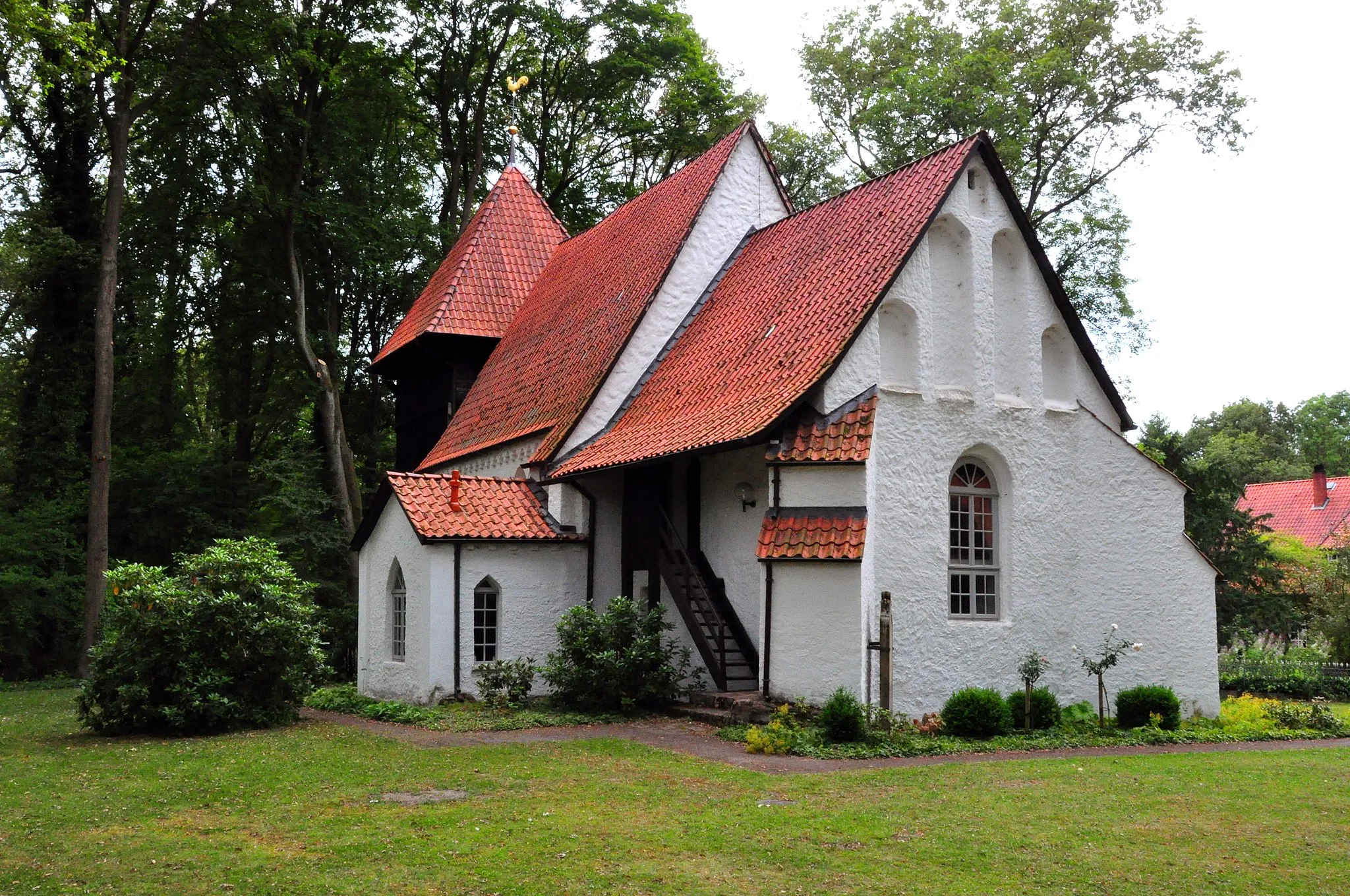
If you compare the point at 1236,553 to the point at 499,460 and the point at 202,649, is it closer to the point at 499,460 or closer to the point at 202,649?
the point at 499,460

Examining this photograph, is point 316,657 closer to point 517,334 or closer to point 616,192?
point 517,334

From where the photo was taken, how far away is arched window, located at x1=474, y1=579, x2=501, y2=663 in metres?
17.7

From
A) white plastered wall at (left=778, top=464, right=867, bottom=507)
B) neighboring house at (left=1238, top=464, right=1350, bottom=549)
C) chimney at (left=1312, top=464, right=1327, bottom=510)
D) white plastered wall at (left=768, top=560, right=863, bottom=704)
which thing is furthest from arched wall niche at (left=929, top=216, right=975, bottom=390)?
chimney at (left=1312, top=464, right=1327, bottom=510)

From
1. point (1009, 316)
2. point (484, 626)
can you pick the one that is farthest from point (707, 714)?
point (1009, 316)

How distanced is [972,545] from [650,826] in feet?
27.5

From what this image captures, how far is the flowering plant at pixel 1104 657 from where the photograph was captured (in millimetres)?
15031

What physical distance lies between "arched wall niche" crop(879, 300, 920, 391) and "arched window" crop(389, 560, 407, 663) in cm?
805

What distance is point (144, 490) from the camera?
102 ft

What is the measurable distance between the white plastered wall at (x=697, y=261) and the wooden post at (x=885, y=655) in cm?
633

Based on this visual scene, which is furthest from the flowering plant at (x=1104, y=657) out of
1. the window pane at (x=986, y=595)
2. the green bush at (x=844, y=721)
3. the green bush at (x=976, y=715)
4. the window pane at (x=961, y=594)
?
the green bush at (x=844, y=721)

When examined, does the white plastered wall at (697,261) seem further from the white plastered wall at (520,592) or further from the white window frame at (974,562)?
the white window frame at (974,562)

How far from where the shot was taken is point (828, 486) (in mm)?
14633

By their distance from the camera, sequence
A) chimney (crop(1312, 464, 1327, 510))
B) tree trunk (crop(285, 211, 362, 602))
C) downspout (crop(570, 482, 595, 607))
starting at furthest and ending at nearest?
chimney (crop(1312, 464, 1327, 510)), tree trunk (crop(285, 211, 362, 602)), downspout (crop(570, 482, 595, 607))

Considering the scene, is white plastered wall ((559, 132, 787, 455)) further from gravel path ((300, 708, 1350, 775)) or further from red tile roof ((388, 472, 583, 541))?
gravel path ((300, 708, 1350, 775))
